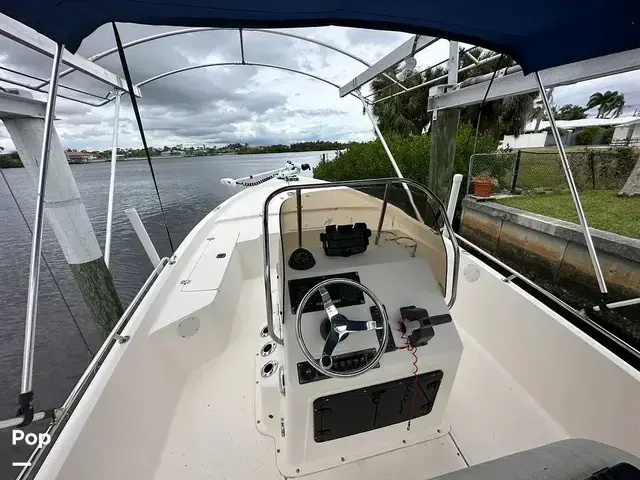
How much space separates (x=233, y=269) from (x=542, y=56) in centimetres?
247

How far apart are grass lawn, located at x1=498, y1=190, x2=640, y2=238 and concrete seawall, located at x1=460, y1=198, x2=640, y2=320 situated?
32 cm

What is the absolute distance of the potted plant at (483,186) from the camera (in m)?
5.75

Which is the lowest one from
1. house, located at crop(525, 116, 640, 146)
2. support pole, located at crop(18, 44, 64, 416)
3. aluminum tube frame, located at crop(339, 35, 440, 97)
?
support pole, located at crop(18, 44, 64, 416)

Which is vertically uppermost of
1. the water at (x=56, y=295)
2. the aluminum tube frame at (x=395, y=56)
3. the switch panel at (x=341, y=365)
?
the aluminum tube frame at (x=395, y=56)

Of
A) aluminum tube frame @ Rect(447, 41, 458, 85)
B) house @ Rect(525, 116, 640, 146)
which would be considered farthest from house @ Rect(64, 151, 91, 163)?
house @ Rect(525, 116, 640, 146)

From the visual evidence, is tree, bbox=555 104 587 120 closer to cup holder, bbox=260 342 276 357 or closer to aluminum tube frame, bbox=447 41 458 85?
aluminum tube frame, bbox=447 41 458 85

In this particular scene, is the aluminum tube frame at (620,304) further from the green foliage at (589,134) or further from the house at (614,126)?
the green foliage at (589,134)

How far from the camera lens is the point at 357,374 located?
1053 millimetres

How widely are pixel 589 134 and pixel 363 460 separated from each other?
2535 cm

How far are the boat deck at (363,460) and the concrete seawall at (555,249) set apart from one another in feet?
9.22

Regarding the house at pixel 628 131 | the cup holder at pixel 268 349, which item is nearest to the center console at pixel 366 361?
the cup holder at pixel 268 349

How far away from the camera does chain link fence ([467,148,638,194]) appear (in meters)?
5.79

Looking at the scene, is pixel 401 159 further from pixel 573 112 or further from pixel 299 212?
pixel 573 112

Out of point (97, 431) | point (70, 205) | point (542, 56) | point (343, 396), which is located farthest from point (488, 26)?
point (70, 205)
